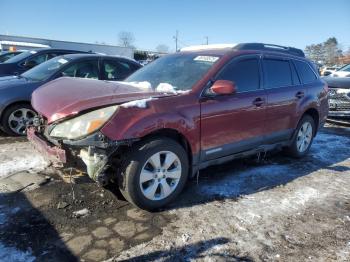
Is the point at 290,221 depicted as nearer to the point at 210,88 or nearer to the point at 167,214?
the point at 167,214

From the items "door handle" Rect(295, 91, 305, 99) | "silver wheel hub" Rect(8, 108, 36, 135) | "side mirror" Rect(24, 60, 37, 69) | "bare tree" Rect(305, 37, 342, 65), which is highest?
"bare tree" Rect(305, 37, 342, 65)

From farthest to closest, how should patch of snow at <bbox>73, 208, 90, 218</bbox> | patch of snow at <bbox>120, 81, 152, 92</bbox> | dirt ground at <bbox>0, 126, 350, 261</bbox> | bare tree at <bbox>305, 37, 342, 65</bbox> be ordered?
bare tree at <bbox>305, 37, 342, 65</bbox> → patch of snow at <bbox>120, 81, 152, 92</bbox> → patch of snow at <bbox>73, 208, 90, 218</bbox> → dirt ground at <bbox>0, 126, 350, 261</bbox>

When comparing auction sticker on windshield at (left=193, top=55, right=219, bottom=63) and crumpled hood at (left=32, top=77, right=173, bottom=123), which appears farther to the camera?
auction sticker on windshield at (left=193, top=55, right=219, bottom=63)

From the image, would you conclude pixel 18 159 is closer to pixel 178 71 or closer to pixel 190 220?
pixel 178 71

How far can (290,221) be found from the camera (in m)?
3.91

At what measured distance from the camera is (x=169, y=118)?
12.7 ft

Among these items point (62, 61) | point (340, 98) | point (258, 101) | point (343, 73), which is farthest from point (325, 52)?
point (258, 101)

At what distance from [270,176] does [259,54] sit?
1755 mm

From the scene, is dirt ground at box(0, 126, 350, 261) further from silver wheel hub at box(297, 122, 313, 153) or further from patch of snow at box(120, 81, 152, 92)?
patch of snow at box(120, 81, 152, 92)

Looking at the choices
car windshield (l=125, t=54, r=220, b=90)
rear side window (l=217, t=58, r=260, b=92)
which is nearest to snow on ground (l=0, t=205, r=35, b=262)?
car windshield (l=125, t=54, r=220, b=90)

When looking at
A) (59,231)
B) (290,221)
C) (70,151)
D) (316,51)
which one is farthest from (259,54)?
(316,51)

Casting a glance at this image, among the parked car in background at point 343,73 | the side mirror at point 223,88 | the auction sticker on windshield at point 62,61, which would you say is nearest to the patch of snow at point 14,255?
the side mirror at point 223,88

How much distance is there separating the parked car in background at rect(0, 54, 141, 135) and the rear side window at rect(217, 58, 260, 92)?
3525 mm

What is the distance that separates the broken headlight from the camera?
3.46m
